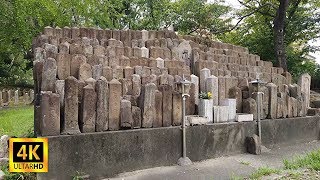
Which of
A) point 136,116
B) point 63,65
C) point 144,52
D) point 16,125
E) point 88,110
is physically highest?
point 144,52

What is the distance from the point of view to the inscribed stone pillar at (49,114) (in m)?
3.51

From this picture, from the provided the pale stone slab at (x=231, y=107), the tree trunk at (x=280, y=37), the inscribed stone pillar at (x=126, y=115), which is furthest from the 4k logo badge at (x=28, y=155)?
the tree trunk at (x=280, y=37)

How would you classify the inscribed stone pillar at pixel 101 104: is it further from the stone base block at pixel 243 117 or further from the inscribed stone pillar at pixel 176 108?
the stone base block at pixel 243 117

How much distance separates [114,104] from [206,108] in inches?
71.5

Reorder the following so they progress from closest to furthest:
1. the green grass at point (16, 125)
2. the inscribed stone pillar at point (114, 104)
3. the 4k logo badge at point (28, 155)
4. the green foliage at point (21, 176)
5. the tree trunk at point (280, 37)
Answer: the 4k logo badge at point (28, 155) < the green foliage at point (21, 176) < the inscribed stone pillar at point (114, 104) < the green grass at point (16, 125) < the tree trunk at point (280, 37)

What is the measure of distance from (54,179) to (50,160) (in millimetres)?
249

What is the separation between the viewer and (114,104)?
406 cm

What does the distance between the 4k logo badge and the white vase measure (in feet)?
9.04

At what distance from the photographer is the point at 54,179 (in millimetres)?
3463

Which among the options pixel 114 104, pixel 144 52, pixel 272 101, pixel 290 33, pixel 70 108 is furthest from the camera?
pixel 290 33

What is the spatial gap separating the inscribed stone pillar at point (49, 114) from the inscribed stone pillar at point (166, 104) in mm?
1695

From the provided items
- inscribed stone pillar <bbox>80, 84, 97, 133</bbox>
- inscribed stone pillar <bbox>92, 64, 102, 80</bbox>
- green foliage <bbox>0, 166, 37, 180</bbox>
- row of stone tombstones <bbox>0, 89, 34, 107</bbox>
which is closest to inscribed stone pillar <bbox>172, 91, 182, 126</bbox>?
inscribed stone pillar <bbox>92, 64, 102, 80</bbox>

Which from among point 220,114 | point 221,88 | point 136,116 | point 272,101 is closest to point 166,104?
point 136,116

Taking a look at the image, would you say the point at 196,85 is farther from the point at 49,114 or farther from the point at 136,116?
the point at 49,114
